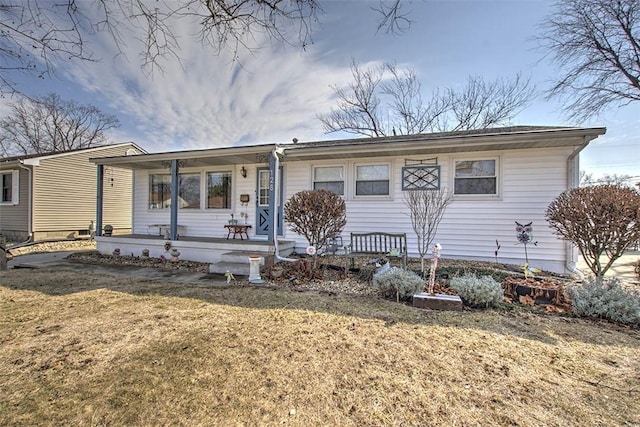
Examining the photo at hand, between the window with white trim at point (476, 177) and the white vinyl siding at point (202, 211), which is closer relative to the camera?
the window with white trim at point (476, 177)

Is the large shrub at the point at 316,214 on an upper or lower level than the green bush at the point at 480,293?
upper

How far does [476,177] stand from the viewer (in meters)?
7.09

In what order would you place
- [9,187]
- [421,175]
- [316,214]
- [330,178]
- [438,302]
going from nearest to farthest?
[438,302], [316,214], [421,175], [330,178], [9,187]

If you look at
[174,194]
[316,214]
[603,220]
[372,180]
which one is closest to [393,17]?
[316,214]

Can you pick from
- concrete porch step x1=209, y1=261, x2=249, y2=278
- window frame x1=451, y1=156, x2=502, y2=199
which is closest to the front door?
concrete porch step x1=209, y1=261, x2=249, y2=278

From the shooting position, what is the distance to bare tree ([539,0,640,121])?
39.4 ft

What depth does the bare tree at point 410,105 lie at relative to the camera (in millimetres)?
17375

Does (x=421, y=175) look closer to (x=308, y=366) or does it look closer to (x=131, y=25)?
(x=308, y=366)

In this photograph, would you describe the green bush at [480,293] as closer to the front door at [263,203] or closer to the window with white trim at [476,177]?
the window with white trim at [476,177]

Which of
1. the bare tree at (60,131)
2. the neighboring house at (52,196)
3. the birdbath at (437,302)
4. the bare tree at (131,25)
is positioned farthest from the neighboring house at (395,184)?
the bare tree at (60,131)

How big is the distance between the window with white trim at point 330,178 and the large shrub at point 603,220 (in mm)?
4875

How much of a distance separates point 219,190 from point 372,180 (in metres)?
4.82

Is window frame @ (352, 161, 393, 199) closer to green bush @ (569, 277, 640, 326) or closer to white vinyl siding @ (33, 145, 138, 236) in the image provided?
green bush @ (569, 277, 640, 326)

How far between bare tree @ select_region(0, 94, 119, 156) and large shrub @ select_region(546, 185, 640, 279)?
27932 millimetres
